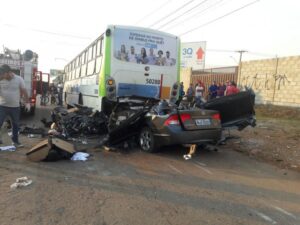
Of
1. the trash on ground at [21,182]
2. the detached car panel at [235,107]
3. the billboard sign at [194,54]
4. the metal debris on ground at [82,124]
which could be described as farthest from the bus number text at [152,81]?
the billboard sign at [194,54]

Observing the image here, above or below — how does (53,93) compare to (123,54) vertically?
below

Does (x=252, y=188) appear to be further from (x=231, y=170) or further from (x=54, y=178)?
(x=54, y=178)

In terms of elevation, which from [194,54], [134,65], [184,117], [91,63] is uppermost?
[194,54]

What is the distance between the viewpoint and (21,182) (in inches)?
223

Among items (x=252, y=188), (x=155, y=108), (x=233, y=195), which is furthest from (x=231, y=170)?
(x=155, y=108)

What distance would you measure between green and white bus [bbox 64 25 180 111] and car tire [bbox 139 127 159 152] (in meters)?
1.96

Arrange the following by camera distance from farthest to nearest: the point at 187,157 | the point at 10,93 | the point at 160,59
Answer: the point at 160,59
the point at 10,93
the point at 187,157

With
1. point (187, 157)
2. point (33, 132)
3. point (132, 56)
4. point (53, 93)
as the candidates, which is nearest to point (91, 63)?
point (132, 56)

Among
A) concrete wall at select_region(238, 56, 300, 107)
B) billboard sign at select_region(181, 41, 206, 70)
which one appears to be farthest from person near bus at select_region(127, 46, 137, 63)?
billboard sign at select_region(181, 41, 206, 70)

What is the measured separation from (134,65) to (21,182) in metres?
5.89

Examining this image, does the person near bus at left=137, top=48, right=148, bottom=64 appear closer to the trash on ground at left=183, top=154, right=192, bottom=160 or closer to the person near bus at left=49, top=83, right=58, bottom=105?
the trash on ground at left=183, top=154, right=192, bottom=160

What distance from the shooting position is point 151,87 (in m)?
11.1

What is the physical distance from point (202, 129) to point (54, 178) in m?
3.66

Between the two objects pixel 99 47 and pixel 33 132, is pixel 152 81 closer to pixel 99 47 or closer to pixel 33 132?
pixel 99 47
